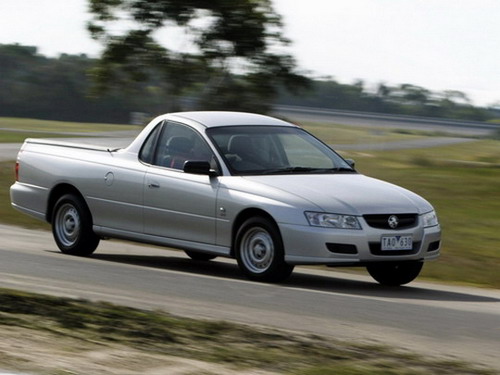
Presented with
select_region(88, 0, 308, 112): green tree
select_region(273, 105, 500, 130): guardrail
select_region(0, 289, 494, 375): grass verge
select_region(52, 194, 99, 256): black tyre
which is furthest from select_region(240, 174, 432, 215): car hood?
select_region(273, 105, 500, 130): guardrail

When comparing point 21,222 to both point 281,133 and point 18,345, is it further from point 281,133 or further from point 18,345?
point 18,345

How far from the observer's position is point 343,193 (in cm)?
1097

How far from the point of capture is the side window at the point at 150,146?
12.4m

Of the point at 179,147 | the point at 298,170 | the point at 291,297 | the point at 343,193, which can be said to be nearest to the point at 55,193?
the point at 179,147

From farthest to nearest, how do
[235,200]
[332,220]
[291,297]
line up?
[235,200]
[332,220]
[291,297]

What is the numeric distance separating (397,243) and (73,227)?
3.83 metres

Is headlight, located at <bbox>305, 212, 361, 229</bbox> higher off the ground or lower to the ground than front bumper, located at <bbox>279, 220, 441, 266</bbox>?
higher

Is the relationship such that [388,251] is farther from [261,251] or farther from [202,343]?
[202,343]

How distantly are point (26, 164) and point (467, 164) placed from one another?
24762mm

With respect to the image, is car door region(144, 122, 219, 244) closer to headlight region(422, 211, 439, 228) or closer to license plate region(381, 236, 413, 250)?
license plate region(381, 236, 413, 250)

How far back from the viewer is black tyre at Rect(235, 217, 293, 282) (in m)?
10.9

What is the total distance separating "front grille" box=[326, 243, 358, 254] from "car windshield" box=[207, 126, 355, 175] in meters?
1.17

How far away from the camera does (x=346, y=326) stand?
8.67 metres

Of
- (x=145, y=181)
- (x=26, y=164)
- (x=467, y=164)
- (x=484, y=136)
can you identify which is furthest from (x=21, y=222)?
(x=484, y=136)
